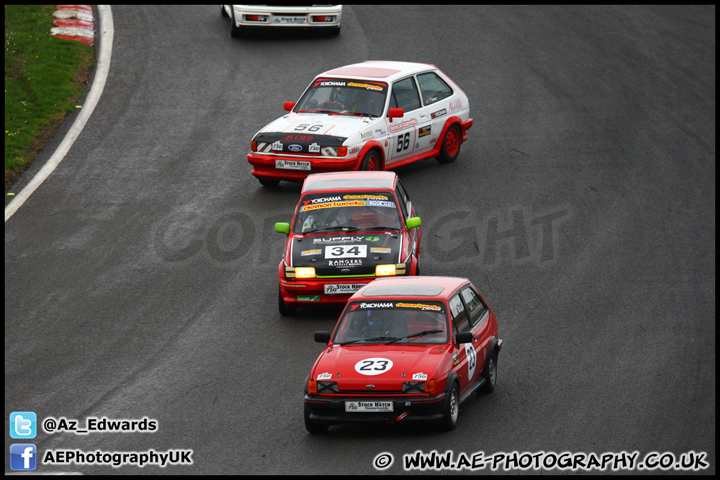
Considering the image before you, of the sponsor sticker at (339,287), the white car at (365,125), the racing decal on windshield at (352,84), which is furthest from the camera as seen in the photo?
the racing decal on windshield at (352,84)

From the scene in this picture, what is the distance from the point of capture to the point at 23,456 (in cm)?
904

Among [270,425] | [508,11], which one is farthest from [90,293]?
[508,11]

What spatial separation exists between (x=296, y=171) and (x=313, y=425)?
7.82 metres

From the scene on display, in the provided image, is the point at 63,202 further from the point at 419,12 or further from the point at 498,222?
the point at 419,12

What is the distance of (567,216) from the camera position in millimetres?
16266

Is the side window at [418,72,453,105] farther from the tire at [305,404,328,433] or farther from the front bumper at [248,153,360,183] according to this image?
the tire at [305,404,328,433]

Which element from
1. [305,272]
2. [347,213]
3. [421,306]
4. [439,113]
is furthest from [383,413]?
[439,113]

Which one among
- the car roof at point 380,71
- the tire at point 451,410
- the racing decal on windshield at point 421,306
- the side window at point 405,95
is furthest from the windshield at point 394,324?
the car roof at point 380,71

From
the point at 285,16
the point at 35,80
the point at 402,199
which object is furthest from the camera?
the point at 285,16

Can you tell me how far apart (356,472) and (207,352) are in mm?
3644

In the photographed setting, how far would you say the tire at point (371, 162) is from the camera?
16531 millimetres

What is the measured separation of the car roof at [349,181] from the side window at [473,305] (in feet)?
10.4

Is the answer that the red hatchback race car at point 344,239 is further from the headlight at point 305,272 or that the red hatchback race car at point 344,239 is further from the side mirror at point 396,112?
the side mirror at point 396,112

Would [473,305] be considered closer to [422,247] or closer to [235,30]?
[422,247]
